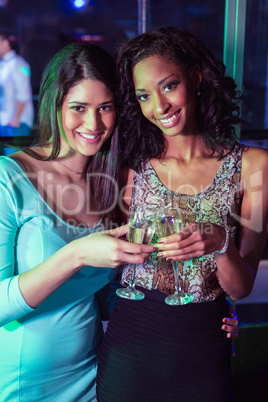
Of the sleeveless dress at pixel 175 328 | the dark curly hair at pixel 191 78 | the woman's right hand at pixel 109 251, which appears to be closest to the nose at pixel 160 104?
the dark curly hair at pixel 191 78

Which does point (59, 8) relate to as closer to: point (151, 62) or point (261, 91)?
point (261, 91)

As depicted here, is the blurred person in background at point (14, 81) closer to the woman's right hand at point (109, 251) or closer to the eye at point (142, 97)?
the eye at point (142, 97)

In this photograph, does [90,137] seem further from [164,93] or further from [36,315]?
[36,315]

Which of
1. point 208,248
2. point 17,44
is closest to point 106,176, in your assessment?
point 208,248

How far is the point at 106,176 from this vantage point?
1881mm

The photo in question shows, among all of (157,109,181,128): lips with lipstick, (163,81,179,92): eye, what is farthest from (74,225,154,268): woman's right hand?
(163,81,179,92): eye

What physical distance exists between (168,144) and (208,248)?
64cm

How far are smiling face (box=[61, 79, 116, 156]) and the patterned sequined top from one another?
11.4 inches

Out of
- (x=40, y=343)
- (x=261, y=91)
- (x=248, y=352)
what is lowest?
(x=248, y=352)

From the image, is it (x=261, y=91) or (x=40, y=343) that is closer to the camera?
(x=40, y=343)

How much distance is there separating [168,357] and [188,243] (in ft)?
1.68

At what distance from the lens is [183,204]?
176 centimetres

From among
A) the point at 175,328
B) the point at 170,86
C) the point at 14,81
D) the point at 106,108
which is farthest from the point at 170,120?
the point at 14,81

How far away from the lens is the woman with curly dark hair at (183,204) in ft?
5.40
